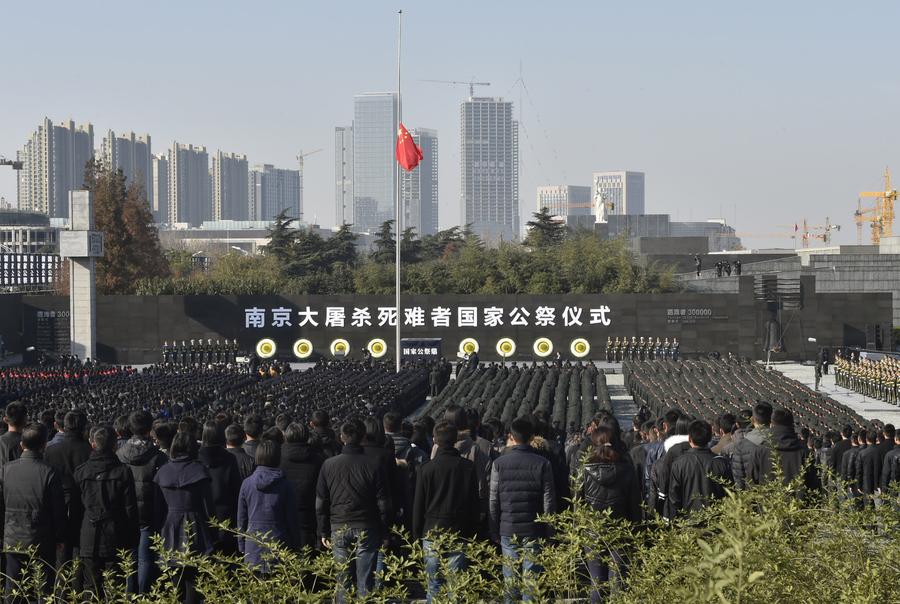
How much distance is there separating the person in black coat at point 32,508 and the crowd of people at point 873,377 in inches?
936

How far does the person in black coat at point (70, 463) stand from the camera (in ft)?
25.0

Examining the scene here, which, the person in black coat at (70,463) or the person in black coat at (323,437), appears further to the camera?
the person in black coat at (323,437)

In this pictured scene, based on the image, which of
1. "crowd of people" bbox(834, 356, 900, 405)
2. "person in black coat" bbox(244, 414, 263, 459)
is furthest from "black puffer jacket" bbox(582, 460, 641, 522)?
"crowd of people" bbox(834, 356, 900, 405)

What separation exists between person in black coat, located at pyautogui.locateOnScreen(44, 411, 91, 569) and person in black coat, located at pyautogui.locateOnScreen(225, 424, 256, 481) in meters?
1.02

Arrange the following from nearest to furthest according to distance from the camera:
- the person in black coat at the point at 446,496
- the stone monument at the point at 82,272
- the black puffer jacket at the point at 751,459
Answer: the person in black coat at the point at 446,496 < the black puffer jacket at the point at 751,459 < the stone monument at the point at 82,272

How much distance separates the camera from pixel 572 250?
167 feet

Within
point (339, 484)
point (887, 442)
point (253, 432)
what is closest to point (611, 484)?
point (339, 484)

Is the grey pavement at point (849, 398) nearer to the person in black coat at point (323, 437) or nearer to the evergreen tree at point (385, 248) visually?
the person in black coat at point (323, 437)

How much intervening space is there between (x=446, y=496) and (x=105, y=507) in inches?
86.8

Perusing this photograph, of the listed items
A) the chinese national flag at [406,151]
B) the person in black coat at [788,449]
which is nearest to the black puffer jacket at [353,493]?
the person in black coat at [788,449]

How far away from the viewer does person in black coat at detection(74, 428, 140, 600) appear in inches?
294

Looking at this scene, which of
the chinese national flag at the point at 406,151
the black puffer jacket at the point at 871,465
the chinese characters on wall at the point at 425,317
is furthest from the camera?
the chinese characters on wall at the point at 425,317

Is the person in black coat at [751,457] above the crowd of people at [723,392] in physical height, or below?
above

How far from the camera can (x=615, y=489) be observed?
7523 mm
